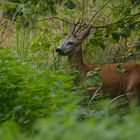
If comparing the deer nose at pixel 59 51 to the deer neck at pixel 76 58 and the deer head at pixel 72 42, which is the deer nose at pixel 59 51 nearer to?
the deer head at pixel 72 42

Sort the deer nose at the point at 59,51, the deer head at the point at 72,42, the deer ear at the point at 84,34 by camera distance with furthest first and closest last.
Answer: the deer head at the point at 72,42, the deer nose at the point at 59,51, the deer ear at the point at 84,34

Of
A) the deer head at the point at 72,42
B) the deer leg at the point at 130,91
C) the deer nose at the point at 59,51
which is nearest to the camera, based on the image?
the deer leg at the point at 130,91

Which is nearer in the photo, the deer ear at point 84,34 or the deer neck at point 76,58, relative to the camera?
the deer ear at point 84,34

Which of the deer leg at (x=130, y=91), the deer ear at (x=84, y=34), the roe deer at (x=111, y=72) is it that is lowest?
the deer leg at (x=130, y=91)

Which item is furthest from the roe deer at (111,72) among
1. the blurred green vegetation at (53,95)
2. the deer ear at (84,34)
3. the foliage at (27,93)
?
the foliage at (27,93)

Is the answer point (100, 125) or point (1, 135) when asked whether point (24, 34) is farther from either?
point (100, 125)

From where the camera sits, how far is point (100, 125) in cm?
298

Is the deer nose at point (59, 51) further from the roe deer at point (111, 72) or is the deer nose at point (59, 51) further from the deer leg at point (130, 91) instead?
the deer leg at point (130, 91)

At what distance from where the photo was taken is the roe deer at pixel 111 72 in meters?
9.38

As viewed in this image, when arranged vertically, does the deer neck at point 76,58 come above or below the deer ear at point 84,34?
below

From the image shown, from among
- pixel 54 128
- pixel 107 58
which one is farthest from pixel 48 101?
pixel 107 58

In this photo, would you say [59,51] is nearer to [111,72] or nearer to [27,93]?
[111,72]

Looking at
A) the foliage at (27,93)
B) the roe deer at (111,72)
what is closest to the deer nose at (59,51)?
the roe deer at (111,72)

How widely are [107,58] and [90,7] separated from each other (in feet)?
3.71
